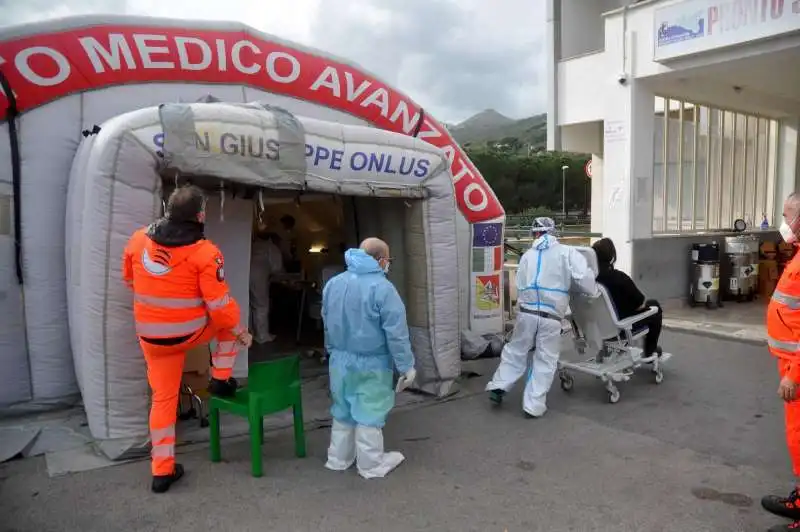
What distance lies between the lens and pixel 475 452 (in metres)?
4.23

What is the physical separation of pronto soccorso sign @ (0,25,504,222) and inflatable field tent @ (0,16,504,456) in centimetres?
1

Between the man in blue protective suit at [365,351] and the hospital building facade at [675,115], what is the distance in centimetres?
645

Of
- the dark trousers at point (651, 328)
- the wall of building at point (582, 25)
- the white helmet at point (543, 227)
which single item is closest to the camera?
the white helmet at point (543, 227)

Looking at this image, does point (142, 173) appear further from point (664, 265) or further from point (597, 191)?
point (597, 191)

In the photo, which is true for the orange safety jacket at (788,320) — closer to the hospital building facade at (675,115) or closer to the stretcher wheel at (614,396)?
the stretcher wheel at (614,396)

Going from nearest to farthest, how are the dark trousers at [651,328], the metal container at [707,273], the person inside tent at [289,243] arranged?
1. the dark trousers at [651,328]
2. the person inside tent at [289,243]
3. the metal container at [707,273]

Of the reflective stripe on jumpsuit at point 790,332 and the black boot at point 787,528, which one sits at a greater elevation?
the reflective stripe on jumpsuit at point 790,332

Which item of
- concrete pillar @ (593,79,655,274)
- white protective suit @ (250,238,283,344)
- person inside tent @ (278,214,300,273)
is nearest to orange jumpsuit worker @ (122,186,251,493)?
white protective suit @ (250,238,283,344)

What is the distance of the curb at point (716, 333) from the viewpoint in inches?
289

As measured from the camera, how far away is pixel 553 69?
11555mm

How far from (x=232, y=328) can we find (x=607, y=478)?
245 cm

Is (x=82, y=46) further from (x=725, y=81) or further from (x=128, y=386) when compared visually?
(x=725, y=81)

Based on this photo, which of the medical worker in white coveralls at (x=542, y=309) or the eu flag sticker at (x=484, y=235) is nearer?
the medical worker in white coveralls at (x=542, y=309)

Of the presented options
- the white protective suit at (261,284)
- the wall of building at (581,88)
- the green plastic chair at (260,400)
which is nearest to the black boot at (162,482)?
the green plastic chair at (260,400)
